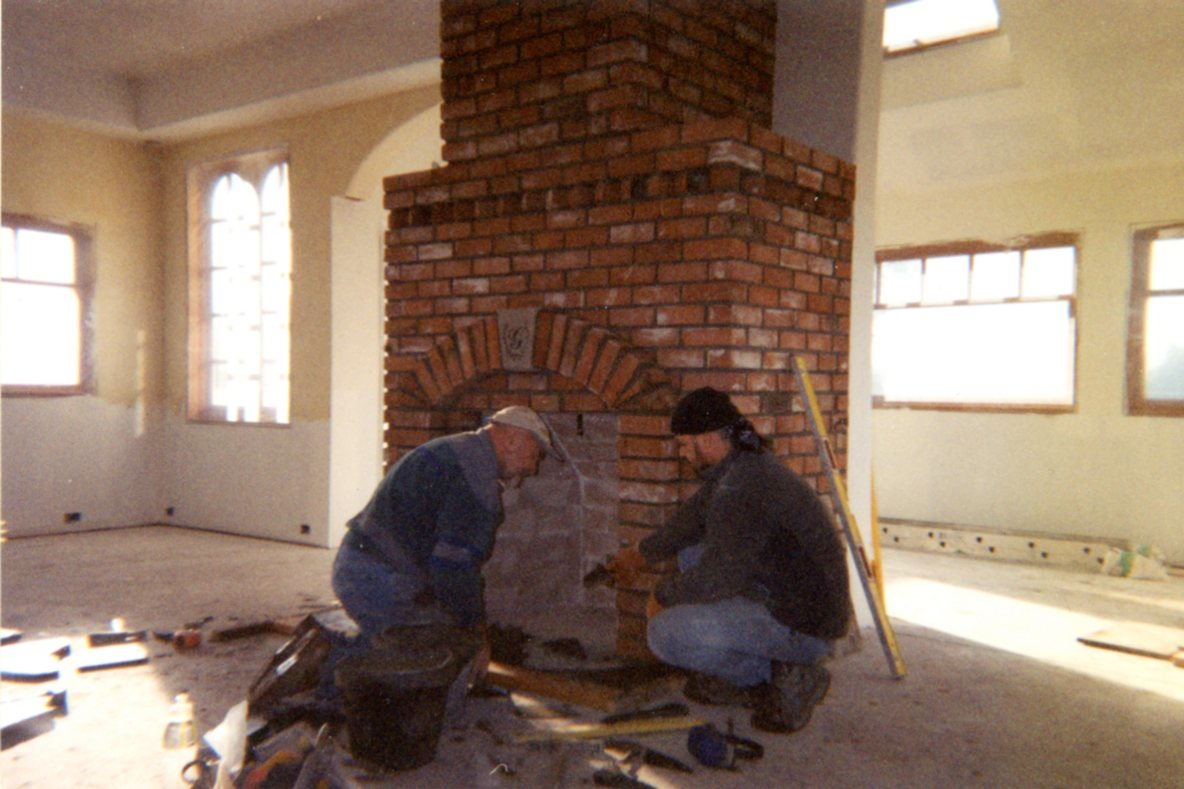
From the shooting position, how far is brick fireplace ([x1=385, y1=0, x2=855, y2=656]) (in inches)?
140

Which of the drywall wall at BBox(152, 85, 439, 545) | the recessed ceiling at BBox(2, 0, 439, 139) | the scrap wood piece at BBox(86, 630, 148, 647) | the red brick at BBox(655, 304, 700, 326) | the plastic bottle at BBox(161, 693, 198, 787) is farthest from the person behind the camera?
the drywall wall at BBox(152, 85, 439, 545)

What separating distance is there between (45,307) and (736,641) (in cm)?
613

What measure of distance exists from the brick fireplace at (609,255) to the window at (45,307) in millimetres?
3847

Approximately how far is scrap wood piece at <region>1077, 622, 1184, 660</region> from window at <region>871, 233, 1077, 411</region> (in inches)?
91.7

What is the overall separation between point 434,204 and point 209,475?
3892mm

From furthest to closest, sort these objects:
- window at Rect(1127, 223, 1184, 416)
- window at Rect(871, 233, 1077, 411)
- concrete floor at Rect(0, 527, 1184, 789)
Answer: window at Rect(871, 233, 1077, 411) → window at Rect(1127, 223, 1184, 416) → concrete floor at Rect(0, 527, 1184, 789)

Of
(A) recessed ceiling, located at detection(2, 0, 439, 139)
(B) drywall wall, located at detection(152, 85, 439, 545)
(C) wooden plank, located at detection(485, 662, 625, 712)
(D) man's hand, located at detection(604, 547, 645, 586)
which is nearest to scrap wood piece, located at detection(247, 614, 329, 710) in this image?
(C) wooden plank, located at detection(485, 662, 625, 712)

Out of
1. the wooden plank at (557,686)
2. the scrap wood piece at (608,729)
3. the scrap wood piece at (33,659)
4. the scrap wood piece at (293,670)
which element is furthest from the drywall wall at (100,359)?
the scrap wood piece at (608,729)

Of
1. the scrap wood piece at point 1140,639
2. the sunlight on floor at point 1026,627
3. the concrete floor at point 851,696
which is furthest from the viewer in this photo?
the scrap wood piece at point 1140,639

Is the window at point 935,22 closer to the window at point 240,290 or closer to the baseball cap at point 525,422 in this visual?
the baseball cap at point 525,422

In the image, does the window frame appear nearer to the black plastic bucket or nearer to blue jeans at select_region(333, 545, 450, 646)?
blue jeans at select_region(333, 545, 450, 646)

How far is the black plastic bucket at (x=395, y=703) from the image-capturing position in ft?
8.38

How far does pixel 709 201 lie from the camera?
3.49m

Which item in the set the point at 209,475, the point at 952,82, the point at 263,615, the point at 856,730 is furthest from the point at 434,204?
the point at 209,475
